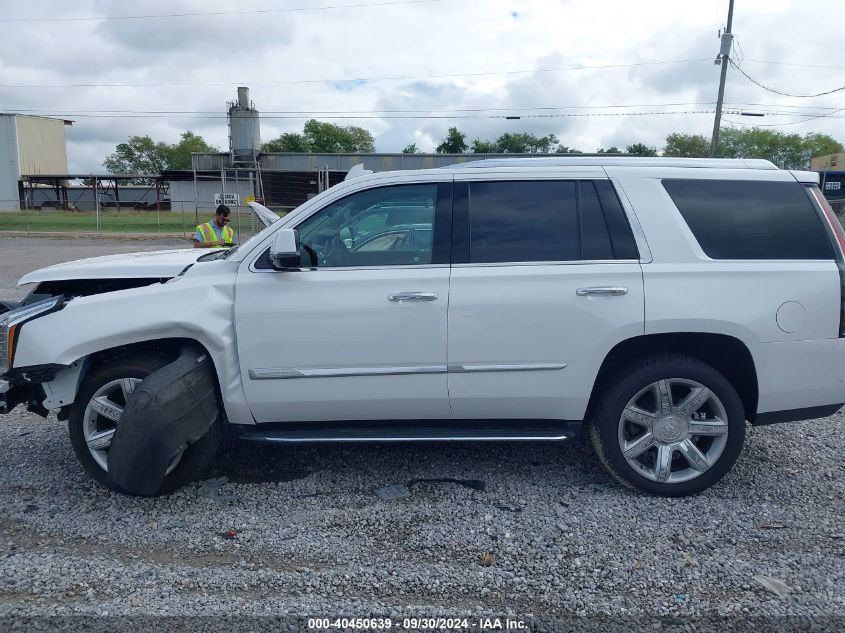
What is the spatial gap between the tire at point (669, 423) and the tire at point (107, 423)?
7.76 ft

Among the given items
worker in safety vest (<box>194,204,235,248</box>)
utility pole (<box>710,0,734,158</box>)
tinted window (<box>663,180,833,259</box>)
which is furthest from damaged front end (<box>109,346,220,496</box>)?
utility pole (<box>710,0,734,158</box>)

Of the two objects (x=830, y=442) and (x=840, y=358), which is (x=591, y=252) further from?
(x=830, y=442)

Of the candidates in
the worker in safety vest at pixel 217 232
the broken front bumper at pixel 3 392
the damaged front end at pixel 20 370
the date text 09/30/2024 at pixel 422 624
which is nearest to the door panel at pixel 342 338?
the damaged front end at pixel 20 370

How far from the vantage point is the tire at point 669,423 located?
3934mm

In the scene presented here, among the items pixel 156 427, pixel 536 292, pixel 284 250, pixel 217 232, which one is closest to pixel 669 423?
pixel 536 292

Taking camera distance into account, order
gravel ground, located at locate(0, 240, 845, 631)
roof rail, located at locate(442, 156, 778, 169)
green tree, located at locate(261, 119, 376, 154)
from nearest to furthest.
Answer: gravel ground, located at locate(0, 240, 845, 631), roof rail, located at locate(442, 156, 778, 169), green tree, located at locate(261, 119, 376, 154)

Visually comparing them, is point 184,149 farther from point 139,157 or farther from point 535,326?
point 535,326

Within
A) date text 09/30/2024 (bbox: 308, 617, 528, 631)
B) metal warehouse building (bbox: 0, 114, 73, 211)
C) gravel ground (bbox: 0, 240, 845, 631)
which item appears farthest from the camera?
metal warehouse building (bbox: 0, 114, 73, 211)

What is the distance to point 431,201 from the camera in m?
4.12

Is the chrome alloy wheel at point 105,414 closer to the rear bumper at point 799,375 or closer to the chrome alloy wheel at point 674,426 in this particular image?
the chrome alloy wheel at point 674,426

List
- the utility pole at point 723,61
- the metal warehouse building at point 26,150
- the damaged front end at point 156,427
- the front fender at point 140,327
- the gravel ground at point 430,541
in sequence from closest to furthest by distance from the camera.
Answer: the gravel ground at point 430,541 < the damaged front end at point 156,427 < the front fender at point 140,327 < the utility pole at point 723,61 < the metal warehouse building at point 26,150

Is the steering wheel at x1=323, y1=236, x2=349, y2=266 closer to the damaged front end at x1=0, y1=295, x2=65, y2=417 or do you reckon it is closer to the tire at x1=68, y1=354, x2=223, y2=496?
the tire at x1=68, y1=354, x2=223, y2=496

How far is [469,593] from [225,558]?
4.08 ft

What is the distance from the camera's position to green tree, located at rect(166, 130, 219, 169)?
99438 millimetres
